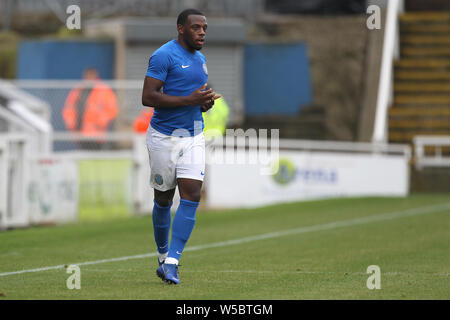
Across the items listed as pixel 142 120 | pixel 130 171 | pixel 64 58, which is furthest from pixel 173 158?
pixel 64 58

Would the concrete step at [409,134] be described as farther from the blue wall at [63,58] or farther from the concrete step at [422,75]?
the blue wall at [63,58]

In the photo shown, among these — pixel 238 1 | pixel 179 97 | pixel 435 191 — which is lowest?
pixel 435 191

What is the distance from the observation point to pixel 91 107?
2252 centimetres

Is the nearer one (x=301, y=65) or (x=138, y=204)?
(x=138, y=204)

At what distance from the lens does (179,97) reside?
8.62 meters

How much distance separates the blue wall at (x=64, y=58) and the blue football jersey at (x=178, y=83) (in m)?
22.0

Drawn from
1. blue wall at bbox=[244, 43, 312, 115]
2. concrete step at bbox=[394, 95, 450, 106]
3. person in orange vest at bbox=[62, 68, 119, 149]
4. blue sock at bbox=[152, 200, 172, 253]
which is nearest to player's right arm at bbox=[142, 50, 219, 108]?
blue sock at bbox=[152, 200, 172, 253]

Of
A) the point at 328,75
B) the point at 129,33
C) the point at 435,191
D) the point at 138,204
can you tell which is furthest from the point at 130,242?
the point at 328,75

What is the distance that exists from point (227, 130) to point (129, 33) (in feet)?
15.9

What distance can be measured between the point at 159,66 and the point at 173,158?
0.77 meters

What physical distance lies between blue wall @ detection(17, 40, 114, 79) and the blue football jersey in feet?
72.0

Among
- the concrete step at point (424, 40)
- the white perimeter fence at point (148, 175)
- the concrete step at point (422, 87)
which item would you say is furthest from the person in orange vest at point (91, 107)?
the concrete step at point (424, 40)

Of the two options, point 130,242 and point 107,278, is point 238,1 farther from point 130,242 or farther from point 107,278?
point 107,278

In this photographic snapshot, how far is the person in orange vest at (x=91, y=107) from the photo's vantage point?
73.2ft
